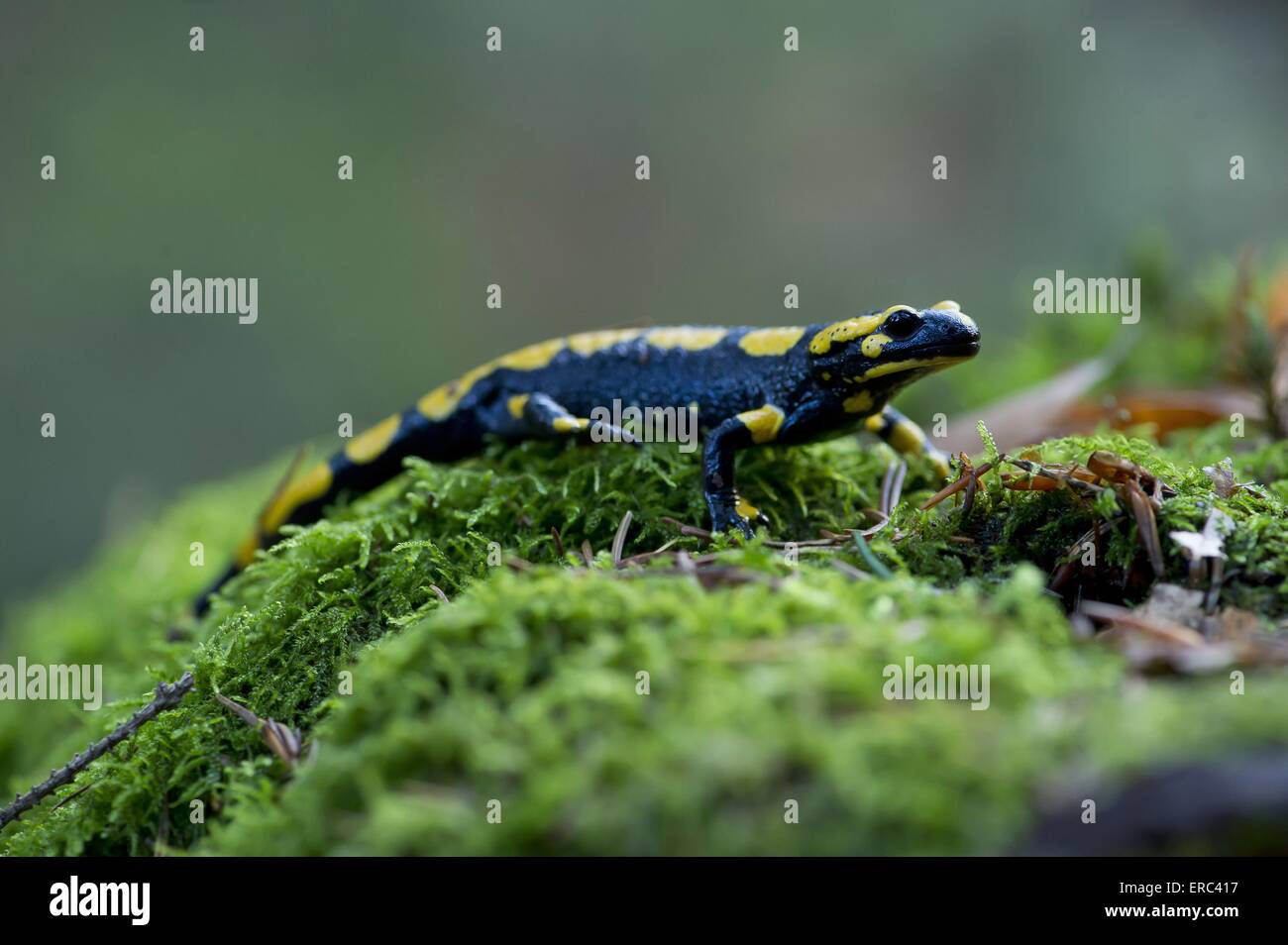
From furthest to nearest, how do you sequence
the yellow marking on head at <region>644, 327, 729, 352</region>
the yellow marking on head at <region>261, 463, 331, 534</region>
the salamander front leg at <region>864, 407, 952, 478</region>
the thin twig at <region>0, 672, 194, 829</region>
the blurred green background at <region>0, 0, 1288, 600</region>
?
the blurred green background at <region>0, 0, 1288, 600</region> → the yellow marking on head at <region>261, 463, 331, 534</region> → the yellow marking on head at <region>644, 327, 729, 352</region> → the salamander front leg at <region>864, 407, 952, 478</region> → the thin twig at <region>0, 672, 194, 829</region>

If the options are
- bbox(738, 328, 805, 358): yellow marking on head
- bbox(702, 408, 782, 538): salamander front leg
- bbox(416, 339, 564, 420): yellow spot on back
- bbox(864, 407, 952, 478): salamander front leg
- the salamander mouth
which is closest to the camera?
bbox(702, 408, 782, 538): salamander front leg

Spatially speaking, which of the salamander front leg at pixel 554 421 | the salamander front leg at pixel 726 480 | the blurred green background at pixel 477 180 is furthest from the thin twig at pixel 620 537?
the blurred green background at pixel 477 180

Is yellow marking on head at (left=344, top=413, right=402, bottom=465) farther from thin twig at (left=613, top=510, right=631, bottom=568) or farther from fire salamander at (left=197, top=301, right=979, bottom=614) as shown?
thin twig at (left=613, top=510, right=631, bottom=568)

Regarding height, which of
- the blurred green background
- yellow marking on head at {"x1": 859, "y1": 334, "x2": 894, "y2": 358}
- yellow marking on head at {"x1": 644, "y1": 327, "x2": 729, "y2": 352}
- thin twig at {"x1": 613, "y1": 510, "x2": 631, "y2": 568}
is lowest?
thin twig at {"x1": 613, "y1": 510, "x2": 631, "y2": 568}

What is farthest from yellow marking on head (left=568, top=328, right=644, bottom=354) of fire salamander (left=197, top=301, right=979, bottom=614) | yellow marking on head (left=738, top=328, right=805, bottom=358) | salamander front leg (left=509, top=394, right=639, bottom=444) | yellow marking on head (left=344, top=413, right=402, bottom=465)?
yellow marking on head (left=344, top=413, right=402, bottom=465)

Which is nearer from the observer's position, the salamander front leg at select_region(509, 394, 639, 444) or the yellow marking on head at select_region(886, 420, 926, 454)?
the salamander front leg at select_region(509, 394, 639, 444)

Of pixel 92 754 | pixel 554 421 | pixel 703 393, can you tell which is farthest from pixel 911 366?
pixel 92 754

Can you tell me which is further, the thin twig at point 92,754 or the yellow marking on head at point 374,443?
the yellow marking on head at point 374,443

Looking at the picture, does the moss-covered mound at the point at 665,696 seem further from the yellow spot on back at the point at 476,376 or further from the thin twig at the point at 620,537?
the yellow spot on back at the point at 476,376
